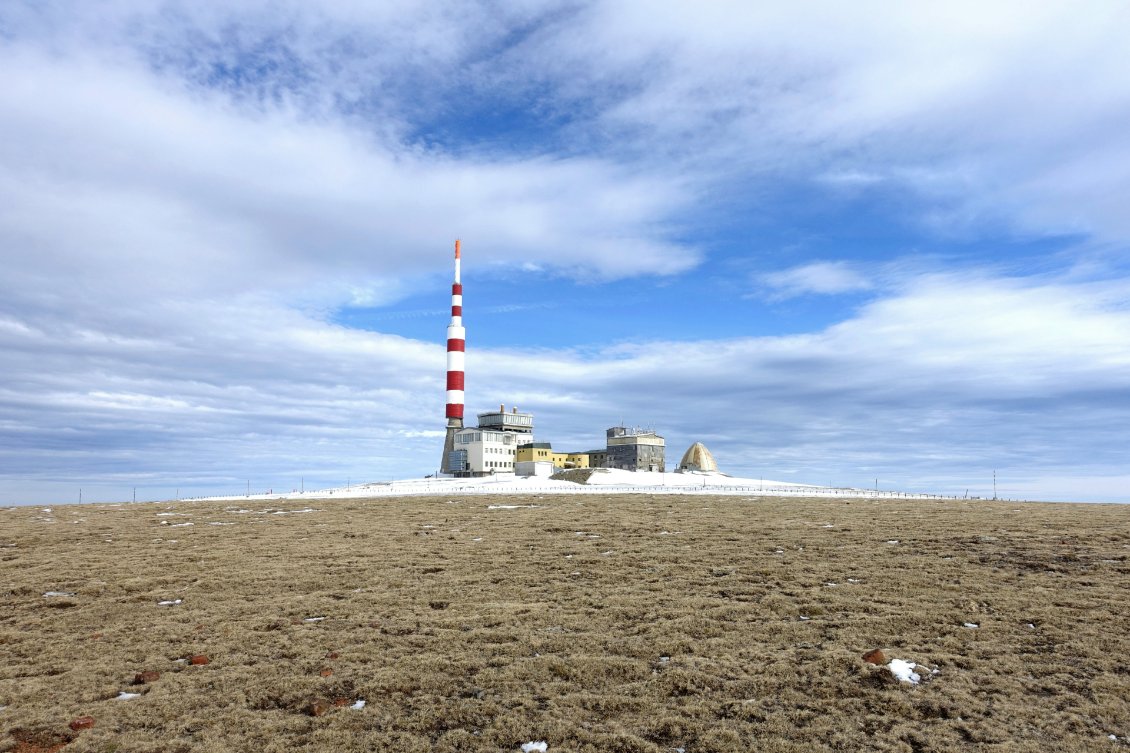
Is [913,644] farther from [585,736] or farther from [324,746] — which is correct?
[324,746]

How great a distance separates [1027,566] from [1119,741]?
32.7 feet

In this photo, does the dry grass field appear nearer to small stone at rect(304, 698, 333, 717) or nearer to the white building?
small stone at rect(304, 698, 333, 717)

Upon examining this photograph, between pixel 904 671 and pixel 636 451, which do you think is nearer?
pixel 904 671

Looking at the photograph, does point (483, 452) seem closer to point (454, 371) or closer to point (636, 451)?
point (454, 371)

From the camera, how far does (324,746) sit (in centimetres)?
683

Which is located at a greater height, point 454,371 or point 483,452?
point 454,371

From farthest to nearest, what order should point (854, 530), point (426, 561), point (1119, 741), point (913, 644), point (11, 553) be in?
point (854, 530) < point (11, 553) < point (426, 561) < point (913, 644) < point (1119, 741)

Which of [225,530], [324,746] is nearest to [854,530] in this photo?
[324,746]

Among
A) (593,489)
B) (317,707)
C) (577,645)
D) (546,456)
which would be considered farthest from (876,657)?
(546,456)

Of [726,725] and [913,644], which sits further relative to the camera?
[913,644]

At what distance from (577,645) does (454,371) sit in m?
74.7

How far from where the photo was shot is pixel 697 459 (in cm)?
9756

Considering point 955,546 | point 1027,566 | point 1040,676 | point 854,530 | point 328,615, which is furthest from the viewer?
point 854,530

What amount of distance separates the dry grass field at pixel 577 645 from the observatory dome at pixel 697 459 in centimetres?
7735
